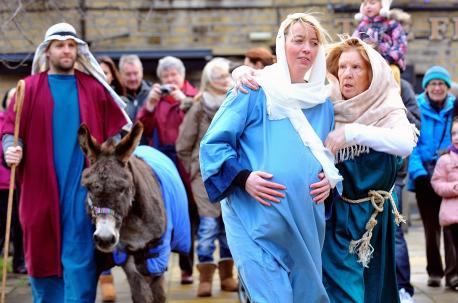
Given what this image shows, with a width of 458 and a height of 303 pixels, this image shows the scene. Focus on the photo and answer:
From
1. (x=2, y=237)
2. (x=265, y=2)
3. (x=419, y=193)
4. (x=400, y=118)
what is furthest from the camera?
(x=265, y=2)

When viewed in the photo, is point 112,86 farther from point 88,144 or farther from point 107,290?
point 88,144

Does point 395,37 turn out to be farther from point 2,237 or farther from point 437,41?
point 437,41

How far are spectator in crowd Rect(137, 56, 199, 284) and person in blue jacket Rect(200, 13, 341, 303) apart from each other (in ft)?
13.6

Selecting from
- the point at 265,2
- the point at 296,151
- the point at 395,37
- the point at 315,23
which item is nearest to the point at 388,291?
the point at 296,151

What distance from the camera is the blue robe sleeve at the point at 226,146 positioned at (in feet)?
16.1

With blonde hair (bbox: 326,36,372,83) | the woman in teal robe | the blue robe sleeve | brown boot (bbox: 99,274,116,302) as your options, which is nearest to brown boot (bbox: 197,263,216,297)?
brown boot (bbox: 99,274,116,302)

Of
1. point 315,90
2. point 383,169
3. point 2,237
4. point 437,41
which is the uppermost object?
point 437,41

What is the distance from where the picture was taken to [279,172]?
15.9 ft

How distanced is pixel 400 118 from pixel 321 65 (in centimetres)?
57

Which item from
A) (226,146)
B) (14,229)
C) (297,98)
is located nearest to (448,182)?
(297,98)

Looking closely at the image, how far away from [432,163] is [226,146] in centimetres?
433

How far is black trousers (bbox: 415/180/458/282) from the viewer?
865 cm

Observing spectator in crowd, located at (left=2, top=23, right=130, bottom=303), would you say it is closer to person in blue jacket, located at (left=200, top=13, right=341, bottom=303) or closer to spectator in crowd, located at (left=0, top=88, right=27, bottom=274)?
person in blue jacket, located at (left=200, top=13, right=341, bottom=303)

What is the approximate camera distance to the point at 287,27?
5070 mm
